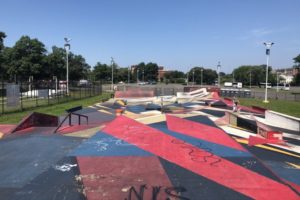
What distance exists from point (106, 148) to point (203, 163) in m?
3.02

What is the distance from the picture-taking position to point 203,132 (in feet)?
42.1

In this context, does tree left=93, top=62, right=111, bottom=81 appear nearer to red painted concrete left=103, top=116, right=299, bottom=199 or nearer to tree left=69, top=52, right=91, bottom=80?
tree left=69, top=52, right=91, bottom=80

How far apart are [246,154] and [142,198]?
477 centimetres

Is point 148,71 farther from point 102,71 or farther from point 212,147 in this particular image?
point 212,147

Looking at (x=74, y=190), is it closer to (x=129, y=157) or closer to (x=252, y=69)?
(x=129, y=157)

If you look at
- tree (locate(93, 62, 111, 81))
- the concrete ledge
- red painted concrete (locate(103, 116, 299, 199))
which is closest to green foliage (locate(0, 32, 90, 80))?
the concrete ledge

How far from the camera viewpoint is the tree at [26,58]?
59969 mm

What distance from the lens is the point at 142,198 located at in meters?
5.86

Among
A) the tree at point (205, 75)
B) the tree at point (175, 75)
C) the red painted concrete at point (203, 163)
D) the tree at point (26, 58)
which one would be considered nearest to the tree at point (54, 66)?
the tree at point (26, 58)

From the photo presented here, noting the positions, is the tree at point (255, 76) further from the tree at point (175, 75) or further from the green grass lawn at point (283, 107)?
the green grass lawn at point (283, 107)

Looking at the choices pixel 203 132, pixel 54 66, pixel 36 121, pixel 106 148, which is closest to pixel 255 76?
pixel 54 66

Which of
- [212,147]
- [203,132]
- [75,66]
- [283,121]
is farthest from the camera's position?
[75,66]

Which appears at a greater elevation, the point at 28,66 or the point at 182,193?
the point at 28,66

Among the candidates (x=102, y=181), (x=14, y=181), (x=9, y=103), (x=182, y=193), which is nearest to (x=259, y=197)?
(x=182, y=193)
